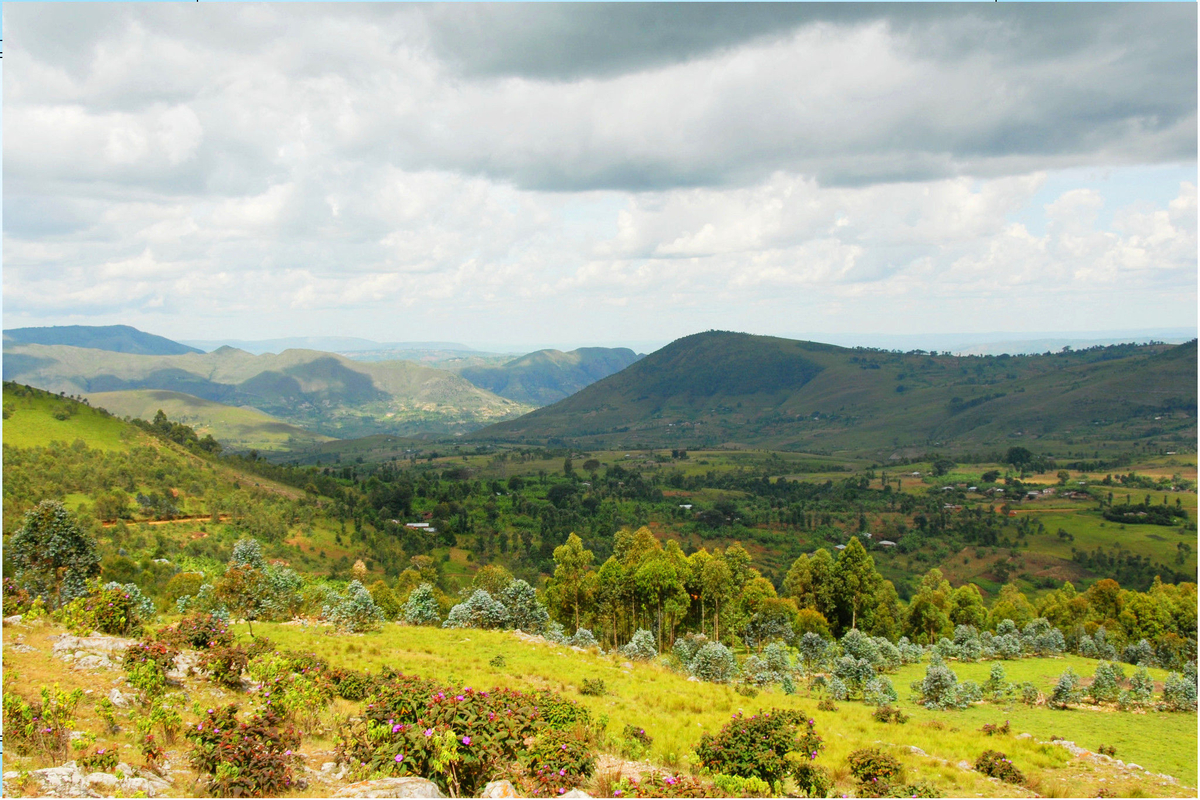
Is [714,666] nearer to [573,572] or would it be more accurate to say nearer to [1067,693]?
[573,572]

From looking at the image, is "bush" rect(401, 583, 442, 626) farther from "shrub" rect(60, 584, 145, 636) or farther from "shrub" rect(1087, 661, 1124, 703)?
"shrub" rect(1087, 661, 1124, 703)

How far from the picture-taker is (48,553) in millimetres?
32781

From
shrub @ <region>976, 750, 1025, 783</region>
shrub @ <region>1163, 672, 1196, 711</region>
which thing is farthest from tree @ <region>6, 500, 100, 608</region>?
shrub @ <region>1163, 672, 1196, 711</region>

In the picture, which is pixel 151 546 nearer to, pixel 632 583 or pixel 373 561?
pixel 373 561

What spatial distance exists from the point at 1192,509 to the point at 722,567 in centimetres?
15624

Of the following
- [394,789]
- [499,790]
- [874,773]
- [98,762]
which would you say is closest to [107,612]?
[98,762]

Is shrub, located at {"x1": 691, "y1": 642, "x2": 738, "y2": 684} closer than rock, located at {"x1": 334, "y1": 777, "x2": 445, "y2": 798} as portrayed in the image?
No

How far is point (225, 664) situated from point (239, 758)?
887cm

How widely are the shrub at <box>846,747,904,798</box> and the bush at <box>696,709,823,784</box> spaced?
4.47ft

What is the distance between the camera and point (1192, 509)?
142875 millimetres

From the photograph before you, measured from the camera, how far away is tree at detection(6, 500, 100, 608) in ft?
108

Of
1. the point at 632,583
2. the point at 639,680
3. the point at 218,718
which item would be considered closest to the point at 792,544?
the point at 632,583

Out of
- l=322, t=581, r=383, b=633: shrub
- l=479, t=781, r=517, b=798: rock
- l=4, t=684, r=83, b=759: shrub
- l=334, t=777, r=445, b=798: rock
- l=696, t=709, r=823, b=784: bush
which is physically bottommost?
l=322, t=581, r=383, b=633: shrub

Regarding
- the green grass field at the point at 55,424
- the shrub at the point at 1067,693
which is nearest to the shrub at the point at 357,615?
the shrub at the point at 1067,693
